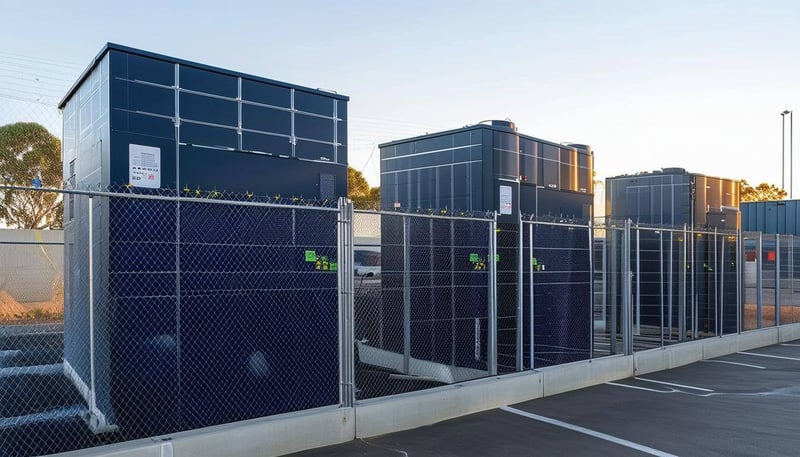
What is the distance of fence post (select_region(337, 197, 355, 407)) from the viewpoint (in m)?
6.61

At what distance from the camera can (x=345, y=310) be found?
662cm

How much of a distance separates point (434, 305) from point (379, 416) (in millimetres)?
3276

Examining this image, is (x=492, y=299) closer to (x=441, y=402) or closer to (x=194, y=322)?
(x=441, y=402)

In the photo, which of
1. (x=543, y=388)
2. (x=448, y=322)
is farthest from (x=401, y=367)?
(x=543, y=388)

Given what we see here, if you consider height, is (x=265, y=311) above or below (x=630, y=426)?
above

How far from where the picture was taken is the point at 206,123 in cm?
789

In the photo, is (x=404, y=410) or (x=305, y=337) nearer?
(x=404, y=410)

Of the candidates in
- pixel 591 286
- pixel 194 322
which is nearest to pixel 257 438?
pixel 194 322

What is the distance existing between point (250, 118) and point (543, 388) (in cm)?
517

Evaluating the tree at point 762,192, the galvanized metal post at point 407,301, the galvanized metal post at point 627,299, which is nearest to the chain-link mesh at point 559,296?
the galvanized metal post at point 627,299

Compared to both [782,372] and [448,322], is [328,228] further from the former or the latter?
[782,372]

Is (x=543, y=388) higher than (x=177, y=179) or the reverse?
the reverse

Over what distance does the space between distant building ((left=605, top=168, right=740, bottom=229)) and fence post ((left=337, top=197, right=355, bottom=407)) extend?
10.7 meters

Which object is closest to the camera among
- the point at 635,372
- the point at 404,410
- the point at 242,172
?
the point at 404,410
